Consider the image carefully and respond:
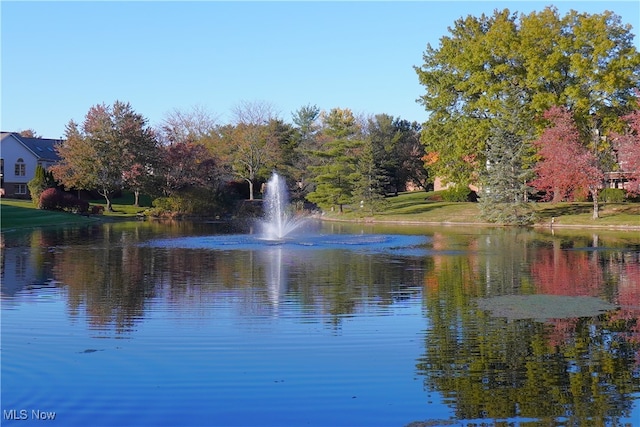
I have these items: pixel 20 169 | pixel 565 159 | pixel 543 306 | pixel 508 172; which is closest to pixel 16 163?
pixel 20 169

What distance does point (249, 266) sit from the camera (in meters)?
20.6

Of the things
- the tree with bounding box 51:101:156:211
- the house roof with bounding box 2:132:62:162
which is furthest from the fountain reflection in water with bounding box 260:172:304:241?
the house roof with bounding box 2:132:62:162

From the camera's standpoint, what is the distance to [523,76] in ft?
153

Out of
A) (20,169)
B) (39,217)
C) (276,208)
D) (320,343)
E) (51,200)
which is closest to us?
(320,343)

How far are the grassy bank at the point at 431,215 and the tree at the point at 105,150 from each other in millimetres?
3138

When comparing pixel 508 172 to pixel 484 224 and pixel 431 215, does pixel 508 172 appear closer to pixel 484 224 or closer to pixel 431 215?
pixel 484 224

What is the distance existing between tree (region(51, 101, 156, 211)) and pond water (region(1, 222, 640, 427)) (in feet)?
116

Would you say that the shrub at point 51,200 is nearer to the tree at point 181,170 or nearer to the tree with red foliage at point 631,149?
the tree at point 181,170

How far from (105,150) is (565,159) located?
34.2 metres

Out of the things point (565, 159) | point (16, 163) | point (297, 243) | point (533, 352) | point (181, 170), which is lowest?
point (533, 352)

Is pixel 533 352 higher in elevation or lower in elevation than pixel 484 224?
lower

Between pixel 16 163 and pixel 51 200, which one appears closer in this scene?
pixel 51 200

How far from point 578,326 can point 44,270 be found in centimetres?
1417

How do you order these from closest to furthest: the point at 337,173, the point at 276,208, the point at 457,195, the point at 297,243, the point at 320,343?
the point at 320,343 → the point at 297,243 → the point at 337,173 → the point at 276,208 → the point at 457,195
